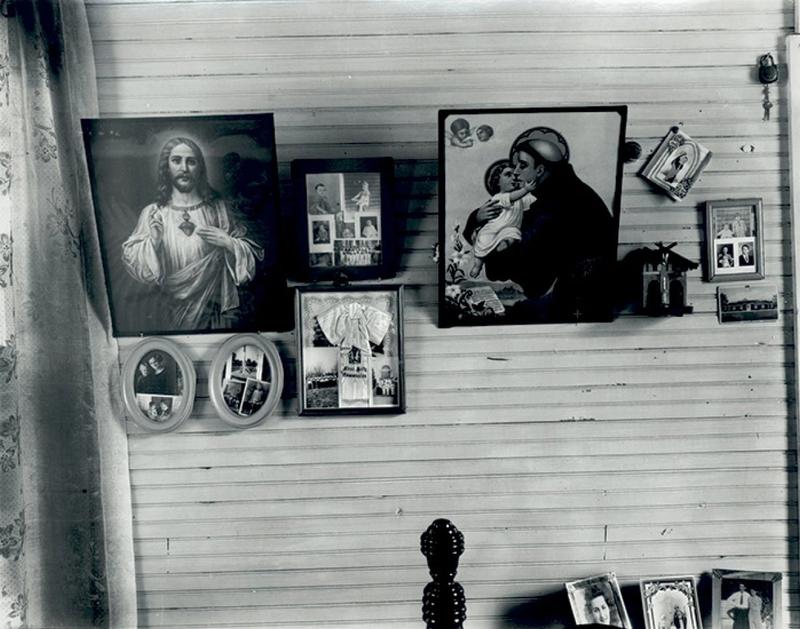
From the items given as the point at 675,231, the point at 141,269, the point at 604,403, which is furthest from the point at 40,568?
the point at 675,231

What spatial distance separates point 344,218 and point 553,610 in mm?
1297

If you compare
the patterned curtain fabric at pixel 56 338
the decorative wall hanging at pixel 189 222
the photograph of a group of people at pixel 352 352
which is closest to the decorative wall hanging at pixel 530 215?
the photograph of a group of people at pixel 352 352

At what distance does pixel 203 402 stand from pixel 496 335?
877 millimetres

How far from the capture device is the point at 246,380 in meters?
2.10

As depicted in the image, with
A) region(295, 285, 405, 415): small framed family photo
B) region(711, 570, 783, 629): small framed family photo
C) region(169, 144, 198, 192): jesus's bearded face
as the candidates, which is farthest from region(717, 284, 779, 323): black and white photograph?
region(169, 144, 198, 192): jesus's bearded face

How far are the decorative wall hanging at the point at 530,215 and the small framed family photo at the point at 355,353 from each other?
17 centimetres

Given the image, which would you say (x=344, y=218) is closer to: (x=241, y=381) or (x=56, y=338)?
(x=241, y=381)

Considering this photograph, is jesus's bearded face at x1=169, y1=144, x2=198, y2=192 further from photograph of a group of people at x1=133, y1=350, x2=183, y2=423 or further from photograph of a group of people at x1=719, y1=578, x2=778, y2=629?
photograph of a group of people at x1=719, y1=578, x2=778, y2=629

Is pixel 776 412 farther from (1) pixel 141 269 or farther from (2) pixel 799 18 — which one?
(1) pixel 141 269

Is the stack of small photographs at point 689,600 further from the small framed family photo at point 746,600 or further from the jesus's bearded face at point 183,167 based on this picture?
the jesus's bearded face at point 183,167

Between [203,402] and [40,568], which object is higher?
[203,402]

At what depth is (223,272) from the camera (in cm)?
209

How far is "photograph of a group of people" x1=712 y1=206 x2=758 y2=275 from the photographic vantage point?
6.98ft

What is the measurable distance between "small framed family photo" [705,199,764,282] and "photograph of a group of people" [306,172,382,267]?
965 millimetres
